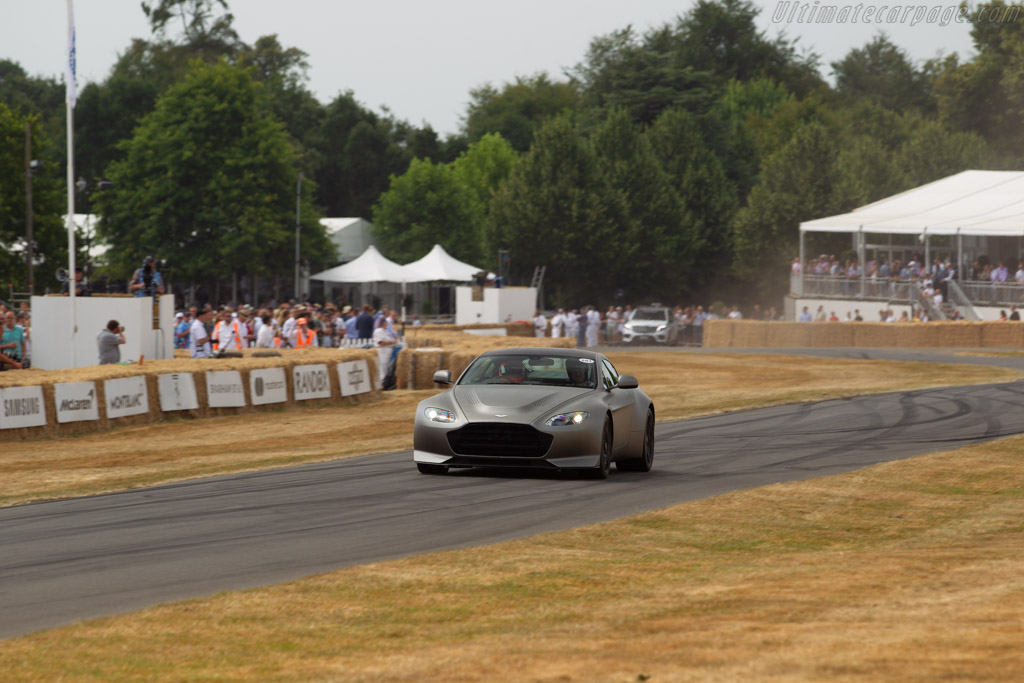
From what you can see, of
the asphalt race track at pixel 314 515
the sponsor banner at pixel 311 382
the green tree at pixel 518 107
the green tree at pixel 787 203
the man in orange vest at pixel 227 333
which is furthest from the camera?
the green tree at pixel 518 107

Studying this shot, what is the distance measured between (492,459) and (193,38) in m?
88.7

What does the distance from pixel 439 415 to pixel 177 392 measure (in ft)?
35.8

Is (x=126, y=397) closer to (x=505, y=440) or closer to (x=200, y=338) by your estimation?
(x=200, y=338)

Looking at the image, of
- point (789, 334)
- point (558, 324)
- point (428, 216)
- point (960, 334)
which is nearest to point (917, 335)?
point (960, 334)

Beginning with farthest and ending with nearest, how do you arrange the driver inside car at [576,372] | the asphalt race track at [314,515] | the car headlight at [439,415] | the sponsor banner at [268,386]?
the sponsor banner at [268,386]
the driver inside car at [576,372]
the car headlight at [439,415]
the asphalt race track at [314,515]

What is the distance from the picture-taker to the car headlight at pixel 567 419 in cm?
1346

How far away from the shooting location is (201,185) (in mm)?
68875

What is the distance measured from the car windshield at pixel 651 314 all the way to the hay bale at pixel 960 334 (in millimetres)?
15339

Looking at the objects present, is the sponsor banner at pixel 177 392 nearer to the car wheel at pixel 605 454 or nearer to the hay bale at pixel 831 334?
the car wheel at pixel 605 454

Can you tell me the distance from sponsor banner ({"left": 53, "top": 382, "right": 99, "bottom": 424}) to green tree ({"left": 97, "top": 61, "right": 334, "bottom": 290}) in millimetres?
46873

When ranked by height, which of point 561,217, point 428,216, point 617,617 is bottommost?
point 617,617

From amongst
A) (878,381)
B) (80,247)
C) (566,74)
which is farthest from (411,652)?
(566,74)

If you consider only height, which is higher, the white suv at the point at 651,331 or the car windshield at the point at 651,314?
the car windshield at the point at 651,314

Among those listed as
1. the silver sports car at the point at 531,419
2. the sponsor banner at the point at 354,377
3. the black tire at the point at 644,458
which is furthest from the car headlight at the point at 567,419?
the sponsor banner at the point at 354,377
